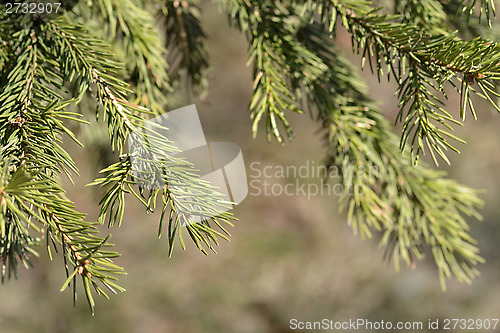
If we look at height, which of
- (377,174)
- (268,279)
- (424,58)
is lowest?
(268,279)

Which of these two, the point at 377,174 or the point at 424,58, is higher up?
the point at 424,58

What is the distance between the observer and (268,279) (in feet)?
8.04

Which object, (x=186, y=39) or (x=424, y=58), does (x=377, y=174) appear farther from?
(x=186, y=39)

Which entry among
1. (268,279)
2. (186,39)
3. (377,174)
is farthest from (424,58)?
(268,279)

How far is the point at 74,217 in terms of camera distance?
41 centimetres

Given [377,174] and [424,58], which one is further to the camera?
[377,174]

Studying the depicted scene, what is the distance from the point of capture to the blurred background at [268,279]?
2.19 m

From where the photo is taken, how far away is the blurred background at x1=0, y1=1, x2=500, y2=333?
2.19 m

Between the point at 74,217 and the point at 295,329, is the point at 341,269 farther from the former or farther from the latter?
the point at 74,217

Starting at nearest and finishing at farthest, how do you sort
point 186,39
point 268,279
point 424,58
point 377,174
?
1. point 424,58
2. point 377,174
3. point 186,39
4. point 268,279

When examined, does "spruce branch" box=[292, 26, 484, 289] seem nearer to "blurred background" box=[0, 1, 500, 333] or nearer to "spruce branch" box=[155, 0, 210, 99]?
"spruce branch" box=[155, 0, 210, 99]

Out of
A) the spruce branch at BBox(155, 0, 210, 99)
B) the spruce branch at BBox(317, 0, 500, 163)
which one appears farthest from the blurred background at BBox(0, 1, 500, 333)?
the spruce branch at BBox(317, 0, 500, 163)

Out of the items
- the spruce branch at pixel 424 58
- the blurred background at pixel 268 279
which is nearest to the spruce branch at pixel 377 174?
the spruce branch at pixel 424 58

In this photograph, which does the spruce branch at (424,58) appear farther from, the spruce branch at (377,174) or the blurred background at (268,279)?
the blurred background at (268,279)
